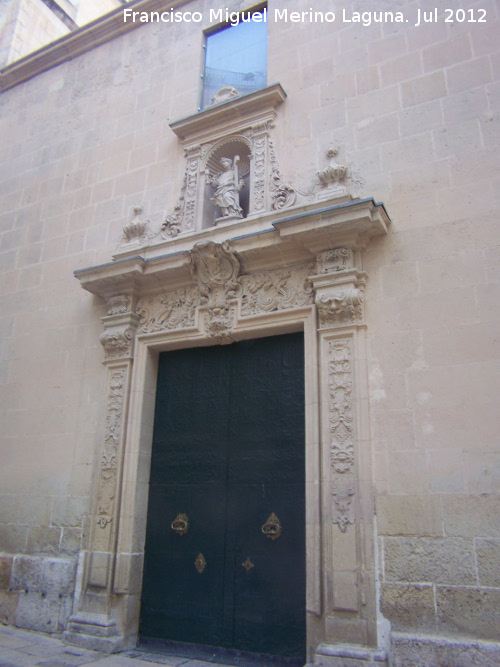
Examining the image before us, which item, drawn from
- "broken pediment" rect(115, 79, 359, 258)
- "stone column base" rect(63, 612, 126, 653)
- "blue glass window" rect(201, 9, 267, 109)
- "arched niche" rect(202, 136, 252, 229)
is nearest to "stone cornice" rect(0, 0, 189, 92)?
"blue glass window" rect(201, 9, 267, 109)

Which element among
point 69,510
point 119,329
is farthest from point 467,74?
point 69,510

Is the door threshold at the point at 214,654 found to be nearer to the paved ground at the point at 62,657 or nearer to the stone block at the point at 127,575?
the paved ground at the point at 62,657

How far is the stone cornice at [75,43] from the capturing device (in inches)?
370

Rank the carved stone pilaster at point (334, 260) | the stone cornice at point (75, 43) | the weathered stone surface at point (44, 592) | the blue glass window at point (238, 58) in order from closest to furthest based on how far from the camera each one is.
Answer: the carved stone pilaster at point (334, 260) → the weathered stone surface at point (44, 592) → the blue glass window at point (238, 58) → the stone cornice at point (75, 43)

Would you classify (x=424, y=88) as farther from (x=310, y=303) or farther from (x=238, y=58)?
(x=238, y=58)

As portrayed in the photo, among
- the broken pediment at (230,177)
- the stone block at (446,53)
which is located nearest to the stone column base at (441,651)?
the broken pediment at (230,177)

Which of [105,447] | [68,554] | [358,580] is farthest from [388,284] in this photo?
[68,554]

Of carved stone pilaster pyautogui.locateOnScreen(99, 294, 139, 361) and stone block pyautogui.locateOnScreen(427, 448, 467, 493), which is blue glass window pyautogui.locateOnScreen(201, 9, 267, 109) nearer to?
carved stone pilaster pyautogui.locateOnScreen(99, 294, 139, 361)

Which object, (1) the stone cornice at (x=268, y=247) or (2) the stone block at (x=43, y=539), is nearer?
(1) the stone cornice at (x=268, y=247)

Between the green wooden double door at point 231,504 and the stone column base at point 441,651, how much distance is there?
1084 mm

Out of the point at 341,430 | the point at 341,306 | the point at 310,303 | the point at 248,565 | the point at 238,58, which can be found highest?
the point at 238,58

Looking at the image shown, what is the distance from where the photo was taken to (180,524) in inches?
254

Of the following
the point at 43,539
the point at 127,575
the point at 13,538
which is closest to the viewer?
the point at 127,575

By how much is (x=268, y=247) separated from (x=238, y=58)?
3.70 meters
